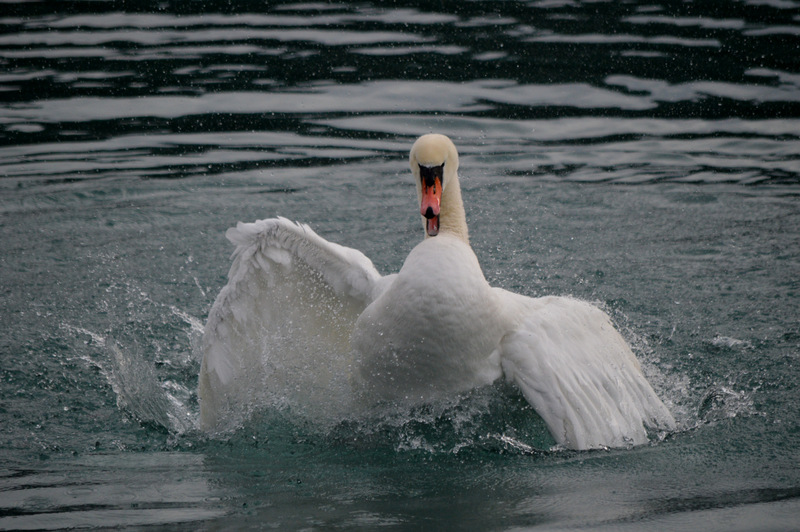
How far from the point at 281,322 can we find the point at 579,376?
175 cm

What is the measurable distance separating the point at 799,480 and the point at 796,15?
1091 centimetres

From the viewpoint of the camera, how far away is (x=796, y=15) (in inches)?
557

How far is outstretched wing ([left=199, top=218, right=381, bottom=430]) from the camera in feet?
18.2

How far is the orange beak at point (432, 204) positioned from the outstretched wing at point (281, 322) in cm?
53

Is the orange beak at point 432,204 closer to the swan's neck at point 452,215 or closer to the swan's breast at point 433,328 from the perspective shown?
the swan's breast at point 433,328

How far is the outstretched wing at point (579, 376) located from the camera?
521 cm

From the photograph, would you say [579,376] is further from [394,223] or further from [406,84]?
[406,84]

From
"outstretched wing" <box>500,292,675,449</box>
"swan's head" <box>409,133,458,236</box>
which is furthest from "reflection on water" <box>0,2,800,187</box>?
"swan's head" <box>409,133,458,236</box>

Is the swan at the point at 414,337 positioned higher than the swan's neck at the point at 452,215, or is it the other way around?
the swan's neck at the point at 452,215

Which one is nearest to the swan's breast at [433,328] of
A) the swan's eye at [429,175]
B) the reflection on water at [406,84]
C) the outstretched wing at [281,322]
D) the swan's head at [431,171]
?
the swan's head at [431,171]

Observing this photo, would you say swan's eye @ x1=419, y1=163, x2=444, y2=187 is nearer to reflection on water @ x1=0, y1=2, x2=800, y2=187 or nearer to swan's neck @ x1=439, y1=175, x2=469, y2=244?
swan's neck @ x1=439, y1=175, x2=469, y2=244

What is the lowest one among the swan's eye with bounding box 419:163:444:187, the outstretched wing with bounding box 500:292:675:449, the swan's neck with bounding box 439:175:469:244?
the outstretched wing with bounding box 500:292:675:449

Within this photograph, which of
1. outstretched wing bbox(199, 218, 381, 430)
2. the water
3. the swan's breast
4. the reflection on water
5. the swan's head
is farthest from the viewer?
the reflection on water

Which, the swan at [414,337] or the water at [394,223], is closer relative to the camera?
the water at [394,223]
